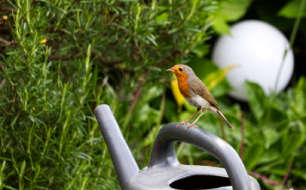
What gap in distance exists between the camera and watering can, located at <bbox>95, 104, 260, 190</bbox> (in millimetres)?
559

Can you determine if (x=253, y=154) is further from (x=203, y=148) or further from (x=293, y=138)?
(x=203, y=148)

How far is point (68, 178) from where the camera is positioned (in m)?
1.21


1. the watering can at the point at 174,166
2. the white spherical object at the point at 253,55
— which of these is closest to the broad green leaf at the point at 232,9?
the white spherical object at the point at 253,55

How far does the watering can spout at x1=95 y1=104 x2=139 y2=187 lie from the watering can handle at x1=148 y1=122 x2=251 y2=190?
50 millimetres

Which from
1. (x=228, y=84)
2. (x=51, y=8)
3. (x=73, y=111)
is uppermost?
(x=51, y=8)

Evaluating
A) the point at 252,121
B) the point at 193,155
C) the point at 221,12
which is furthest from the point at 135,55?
the point at 252,121

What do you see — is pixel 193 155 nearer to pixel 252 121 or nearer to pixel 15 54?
pixel 252 121

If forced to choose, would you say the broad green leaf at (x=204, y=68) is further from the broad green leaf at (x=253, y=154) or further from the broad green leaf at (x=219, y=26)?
the broad green leaf at (x=253, y=154)

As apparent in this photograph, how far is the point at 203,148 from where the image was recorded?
623mm

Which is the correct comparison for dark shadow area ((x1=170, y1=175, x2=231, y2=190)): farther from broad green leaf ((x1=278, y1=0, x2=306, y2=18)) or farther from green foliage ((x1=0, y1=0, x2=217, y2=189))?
broad green leaf ((x1=278, y1=0, x2=306, y2=18))

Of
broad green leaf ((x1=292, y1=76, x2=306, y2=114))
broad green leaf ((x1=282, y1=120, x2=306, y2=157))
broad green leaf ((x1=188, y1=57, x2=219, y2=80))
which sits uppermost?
broad green leaf ((x1=188, y1=57, x2=219, y2=80))

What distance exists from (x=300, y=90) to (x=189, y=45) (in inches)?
66.2

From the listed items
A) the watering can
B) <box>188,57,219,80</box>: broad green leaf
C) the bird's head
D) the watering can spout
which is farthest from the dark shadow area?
<box>188,57,219,80</box>: broad green leaf

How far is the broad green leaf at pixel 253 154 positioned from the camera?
2.18 meters
